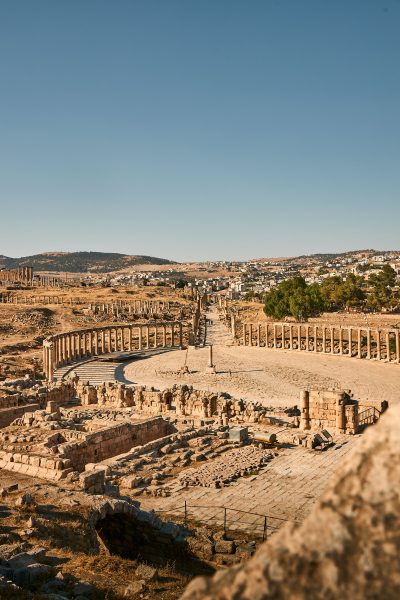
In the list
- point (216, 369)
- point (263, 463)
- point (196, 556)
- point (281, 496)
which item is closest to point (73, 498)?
point (196, 556)

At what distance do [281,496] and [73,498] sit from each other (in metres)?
6.35

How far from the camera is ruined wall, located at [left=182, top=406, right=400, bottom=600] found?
346cm

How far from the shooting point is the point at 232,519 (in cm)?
1541

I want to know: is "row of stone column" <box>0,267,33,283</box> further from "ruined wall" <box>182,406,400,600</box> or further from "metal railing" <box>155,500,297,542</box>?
"ruined wall" <box>182,406,400,600</box>

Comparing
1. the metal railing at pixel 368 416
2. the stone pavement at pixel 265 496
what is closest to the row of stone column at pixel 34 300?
the metal railing at pixel 368 416

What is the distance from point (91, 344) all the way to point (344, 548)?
64.9 m

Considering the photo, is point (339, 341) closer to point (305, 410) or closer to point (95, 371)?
point (95, 371)

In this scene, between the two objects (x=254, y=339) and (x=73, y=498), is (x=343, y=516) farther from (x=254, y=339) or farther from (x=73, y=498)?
(x=254, y=339)

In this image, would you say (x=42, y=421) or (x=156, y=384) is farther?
(x=156, y=384)

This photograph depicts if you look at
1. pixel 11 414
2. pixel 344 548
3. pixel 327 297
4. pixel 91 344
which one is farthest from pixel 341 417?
pixel 327 297

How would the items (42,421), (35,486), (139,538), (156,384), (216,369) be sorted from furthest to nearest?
1. (216,369)
2. (156,384)
3. (42,421)
4. (35,486)
5. (139,538)

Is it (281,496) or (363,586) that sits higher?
(363,586)

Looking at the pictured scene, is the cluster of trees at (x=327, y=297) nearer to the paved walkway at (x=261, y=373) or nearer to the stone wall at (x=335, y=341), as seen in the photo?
the stone wall at (x=335, y=341)

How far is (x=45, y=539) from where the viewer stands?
1195 centimetres
